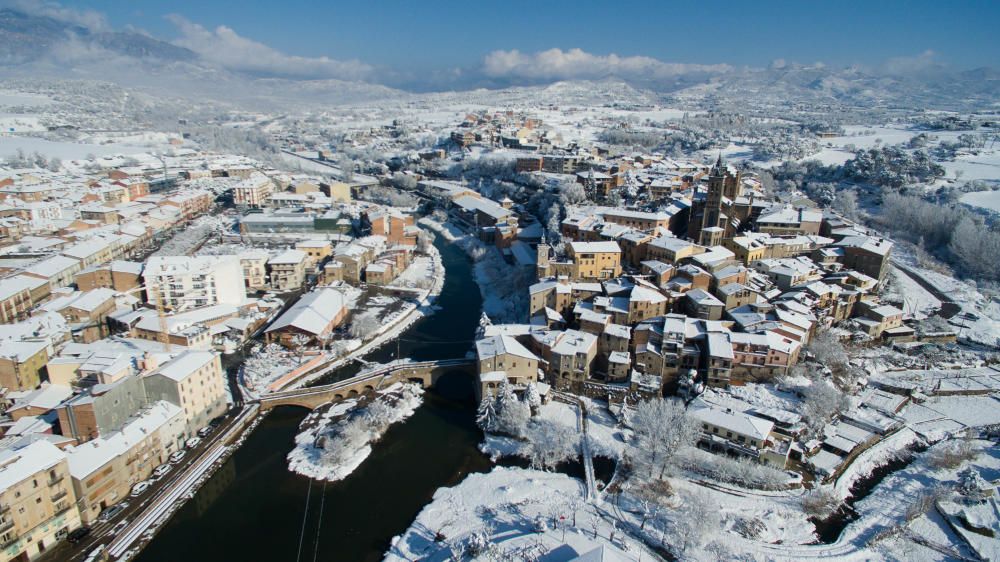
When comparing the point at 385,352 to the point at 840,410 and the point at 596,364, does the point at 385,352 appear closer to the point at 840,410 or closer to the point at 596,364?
the point at 596,364

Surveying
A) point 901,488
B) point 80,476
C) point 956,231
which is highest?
point 956,231

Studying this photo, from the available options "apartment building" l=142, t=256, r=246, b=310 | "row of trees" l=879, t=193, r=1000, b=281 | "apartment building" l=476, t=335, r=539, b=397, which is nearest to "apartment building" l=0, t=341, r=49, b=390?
"apartment building" l=142, t=256, r=246, b=310

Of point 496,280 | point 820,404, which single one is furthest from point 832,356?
point 496,280

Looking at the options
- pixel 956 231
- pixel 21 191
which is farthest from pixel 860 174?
pixel 21 191

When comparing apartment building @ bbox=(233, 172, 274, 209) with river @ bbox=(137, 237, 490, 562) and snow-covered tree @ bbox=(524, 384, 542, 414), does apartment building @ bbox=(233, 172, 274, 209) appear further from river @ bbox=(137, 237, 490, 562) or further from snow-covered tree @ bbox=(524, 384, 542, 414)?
snow-covered tree @ bbox=(524, 384, 542, 414)

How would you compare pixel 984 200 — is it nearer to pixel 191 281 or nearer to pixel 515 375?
pixel 515 375

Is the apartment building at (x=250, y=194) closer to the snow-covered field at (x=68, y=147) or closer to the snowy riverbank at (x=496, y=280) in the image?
the snowy riverbank at (x=496, y=280)
